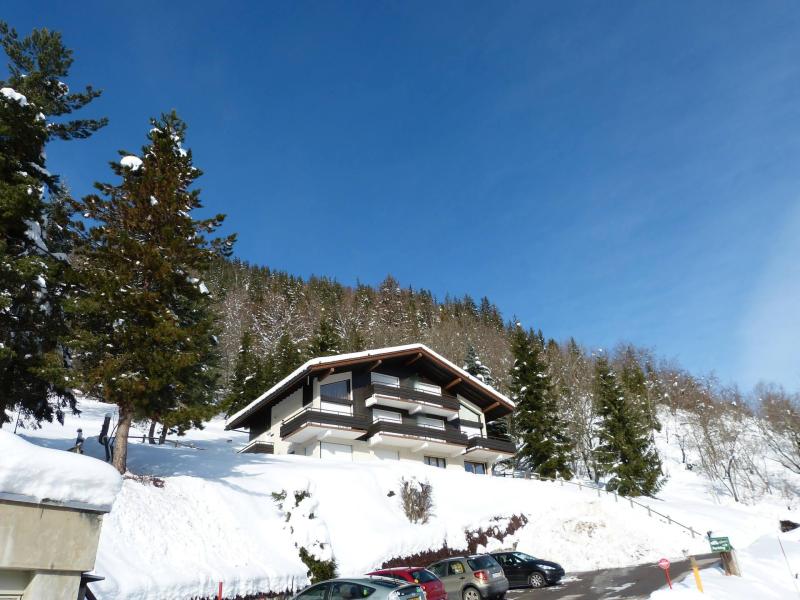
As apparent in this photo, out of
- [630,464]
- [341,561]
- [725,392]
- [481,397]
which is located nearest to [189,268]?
[341,561]

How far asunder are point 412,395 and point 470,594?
21.1 meters

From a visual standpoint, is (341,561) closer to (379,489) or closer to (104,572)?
(379,489)

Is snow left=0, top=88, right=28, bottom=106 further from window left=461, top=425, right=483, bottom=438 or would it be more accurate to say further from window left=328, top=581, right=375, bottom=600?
window left=461, top=425, right=483, bottom=438

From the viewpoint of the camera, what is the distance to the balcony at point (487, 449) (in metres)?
39.1

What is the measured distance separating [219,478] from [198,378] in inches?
160

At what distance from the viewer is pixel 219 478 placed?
21.4m

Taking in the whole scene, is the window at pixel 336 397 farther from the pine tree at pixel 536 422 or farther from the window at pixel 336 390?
the pine tree at pixel 536 422

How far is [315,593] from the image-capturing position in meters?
12.4

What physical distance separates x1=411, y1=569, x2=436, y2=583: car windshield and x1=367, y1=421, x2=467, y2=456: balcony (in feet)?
64.1

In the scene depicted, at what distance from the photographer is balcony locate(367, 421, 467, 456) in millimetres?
34969

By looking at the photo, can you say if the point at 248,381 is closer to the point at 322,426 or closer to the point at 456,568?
the point at 322,426

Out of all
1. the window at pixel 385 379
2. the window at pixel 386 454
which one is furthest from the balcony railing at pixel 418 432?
the window at pixel 385 379

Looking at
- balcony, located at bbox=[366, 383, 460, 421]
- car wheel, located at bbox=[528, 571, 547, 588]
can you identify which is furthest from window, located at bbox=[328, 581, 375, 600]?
balcony, located at bbox=[366, 383, 460, 421]

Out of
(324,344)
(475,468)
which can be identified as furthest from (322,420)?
(324,344)
